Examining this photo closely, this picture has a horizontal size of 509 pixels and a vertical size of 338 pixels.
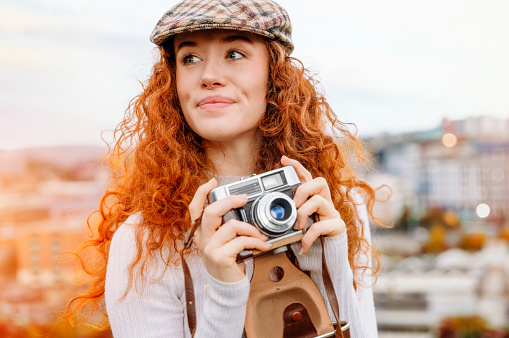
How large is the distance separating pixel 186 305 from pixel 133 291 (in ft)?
0.34

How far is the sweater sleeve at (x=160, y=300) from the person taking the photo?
787mm

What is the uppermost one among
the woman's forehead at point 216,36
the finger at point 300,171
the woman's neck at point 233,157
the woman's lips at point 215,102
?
the woman's forehead at point 216,36

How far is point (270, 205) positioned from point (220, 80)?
0.87 ft

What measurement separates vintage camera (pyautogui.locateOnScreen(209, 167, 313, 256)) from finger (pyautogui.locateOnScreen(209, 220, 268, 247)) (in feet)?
0.07

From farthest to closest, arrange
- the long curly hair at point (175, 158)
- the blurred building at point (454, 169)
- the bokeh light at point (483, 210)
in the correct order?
the bokeh light at point (483, 210), the blurred building at point (454, 169), the long curly hair at point (175, 158)

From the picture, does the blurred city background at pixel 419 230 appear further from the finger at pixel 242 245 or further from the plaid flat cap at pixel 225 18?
the finger at pixel 242 245

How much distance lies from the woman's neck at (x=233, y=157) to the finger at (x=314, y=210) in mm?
224

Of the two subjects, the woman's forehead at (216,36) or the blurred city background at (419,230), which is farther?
the blurred city background at (419,230)

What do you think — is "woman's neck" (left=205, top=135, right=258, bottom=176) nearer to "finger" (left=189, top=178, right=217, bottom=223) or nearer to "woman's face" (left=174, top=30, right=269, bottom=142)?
"woman's face" (left=174, top=30, right=269, bottom=142)

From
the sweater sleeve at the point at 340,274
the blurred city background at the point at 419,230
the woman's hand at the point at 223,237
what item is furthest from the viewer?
the blurred city background at the point at 419,230

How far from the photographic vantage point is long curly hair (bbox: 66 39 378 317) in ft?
3.26

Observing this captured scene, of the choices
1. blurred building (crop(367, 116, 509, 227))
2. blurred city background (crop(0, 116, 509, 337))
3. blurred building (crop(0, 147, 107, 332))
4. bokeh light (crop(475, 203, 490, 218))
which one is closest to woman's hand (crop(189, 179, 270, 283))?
blurred building (crop(0, 147, 107, 332))

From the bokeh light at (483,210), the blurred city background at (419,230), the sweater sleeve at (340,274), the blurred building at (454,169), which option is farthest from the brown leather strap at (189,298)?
the bokeh light at (483,210)

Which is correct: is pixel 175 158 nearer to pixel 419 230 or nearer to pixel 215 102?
pixel 215 102
